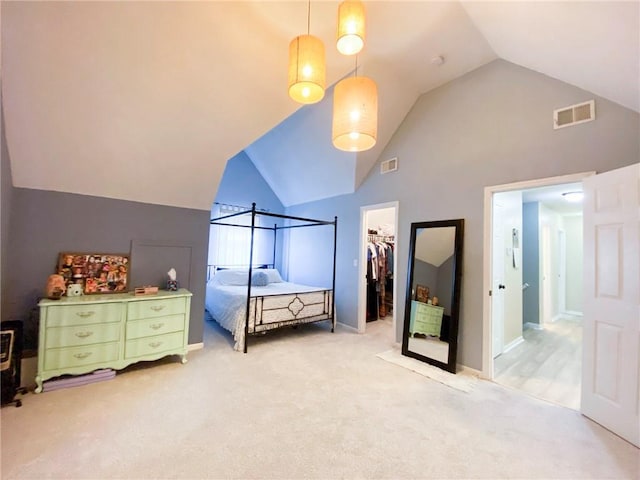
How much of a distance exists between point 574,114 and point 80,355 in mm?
5133

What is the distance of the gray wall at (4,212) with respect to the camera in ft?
7.38

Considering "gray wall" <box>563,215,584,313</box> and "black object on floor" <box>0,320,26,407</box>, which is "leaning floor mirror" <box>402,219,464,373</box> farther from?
"gray wall" <box>563,215,584,313</box>

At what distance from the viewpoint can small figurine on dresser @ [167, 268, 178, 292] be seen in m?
3.33

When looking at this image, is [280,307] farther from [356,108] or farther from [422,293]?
[356,108]

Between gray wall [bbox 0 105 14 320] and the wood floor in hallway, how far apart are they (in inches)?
196

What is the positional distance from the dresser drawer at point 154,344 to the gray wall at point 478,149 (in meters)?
2.86

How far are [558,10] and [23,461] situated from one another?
4.48 m

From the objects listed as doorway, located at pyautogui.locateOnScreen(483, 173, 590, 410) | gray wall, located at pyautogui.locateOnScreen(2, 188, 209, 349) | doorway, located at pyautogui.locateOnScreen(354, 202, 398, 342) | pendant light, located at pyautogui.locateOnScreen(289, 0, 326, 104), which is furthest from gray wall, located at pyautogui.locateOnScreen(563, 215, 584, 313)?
gray wall, located at pyautogui.locateOnScreen(2, 188, 209, 349)

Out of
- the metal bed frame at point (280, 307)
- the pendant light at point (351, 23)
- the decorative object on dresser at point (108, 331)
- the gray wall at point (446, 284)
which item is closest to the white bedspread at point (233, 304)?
the metal bed frame at point (280, 307)

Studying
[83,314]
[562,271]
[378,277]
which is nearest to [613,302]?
[378,277]

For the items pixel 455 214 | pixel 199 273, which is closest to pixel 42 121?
pixel 199 273

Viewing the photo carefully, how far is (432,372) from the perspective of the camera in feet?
10.1

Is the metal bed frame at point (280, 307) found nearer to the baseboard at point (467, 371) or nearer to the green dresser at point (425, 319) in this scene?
the green dresser at point (425, 319)

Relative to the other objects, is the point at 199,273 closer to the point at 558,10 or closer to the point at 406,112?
the point at 406,112
